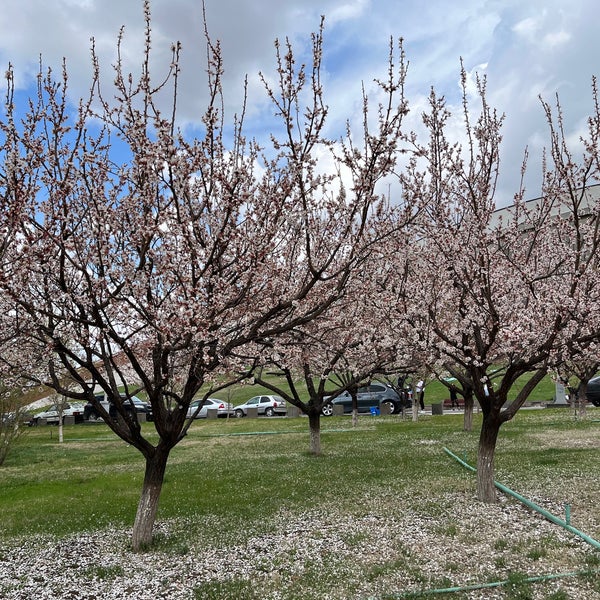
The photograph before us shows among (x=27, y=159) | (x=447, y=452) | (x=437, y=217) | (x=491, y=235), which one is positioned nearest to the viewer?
(x=27, y=159)

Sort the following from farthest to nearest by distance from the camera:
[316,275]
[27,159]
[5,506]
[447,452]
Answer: [447,452]
[5,506]
[316,275]
[27,159]

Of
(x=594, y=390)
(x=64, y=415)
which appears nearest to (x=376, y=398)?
(x=594, y=390)

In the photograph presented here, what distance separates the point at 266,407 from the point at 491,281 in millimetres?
30895

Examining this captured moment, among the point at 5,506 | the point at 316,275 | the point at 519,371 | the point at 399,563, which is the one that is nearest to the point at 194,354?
the point at 316,275

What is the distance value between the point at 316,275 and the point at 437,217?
4.61 m

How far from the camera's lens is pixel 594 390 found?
1232 inches

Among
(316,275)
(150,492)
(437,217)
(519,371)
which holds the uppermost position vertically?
(437,217)

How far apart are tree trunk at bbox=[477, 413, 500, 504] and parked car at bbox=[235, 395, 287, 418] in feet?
97.1

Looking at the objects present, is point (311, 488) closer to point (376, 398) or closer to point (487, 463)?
point (487, 463)

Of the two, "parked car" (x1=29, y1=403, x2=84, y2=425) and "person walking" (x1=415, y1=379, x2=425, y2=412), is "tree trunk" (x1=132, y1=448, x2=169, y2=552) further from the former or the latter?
"parked car" (x1=29, y1=403, x2=84, y2=425)

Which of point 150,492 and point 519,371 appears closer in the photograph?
point 150,492

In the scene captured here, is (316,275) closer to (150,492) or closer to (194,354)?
(194,354)

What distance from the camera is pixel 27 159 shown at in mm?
6539

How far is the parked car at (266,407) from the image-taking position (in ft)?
128
